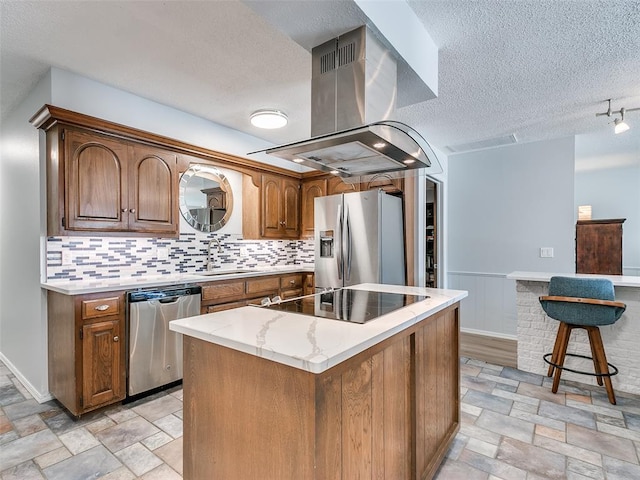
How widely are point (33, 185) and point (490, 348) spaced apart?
476cm

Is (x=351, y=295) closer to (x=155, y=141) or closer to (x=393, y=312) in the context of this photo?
(x=393, y=312)

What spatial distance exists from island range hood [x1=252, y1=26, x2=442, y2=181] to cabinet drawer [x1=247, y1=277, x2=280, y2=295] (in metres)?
1.86

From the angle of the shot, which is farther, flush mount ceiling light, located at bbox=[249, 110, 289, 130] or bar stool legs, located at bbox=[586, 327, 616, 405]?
flush mount ceiling light, located at bbox=[249, 110, 289, 130]

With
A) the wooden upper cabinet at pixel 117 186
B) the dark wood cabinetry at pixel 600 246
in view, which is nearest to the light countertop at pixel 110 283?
the wooden upper cabinet at pixel 117 186

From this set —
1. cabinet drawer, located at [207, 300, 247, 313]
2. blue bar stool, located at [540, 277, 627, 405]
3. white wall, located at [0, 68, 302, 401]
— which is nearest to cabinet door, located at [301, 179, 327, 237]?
white wall, located at [0, 68, 302, 401]

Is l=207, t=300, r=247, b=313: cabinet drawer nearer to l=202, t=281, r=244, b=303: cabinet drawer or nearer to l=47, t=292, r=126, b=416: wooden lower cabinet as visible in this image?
l=202, t=281, r=244, b=303: cabinet drawer

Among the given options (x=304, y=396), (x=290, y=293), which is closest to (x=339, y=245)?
(x=290, y=293)

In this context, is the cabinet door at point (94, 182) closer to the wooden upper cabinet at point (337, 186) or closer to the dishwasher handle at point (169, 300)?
the dishwasher handle at point (169, 300)

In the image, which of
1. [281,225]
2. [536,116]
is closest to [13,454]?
[281,225]

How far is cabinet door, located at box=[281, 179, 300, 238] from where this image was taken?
4.35 meters

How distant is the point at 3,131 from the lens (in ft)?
11.3

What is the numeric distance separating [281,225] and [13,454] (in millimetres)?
3050

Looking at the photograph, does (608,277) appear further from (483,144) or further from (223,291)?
(223,291)

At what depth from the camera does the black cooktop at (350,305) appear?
1496 mm
